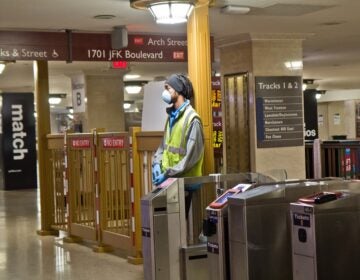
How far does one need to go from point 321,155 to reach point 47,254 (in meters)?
3.88

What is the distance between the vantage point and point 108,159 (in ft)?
27.1

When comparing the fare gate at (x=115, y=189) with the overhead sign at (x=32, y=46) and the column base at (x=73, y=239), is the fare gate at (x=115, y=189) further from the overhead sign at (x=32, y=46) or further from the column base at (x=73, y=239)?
the overhead sign at (x=32, y=46)

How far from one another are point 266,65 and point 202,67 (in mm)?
4051

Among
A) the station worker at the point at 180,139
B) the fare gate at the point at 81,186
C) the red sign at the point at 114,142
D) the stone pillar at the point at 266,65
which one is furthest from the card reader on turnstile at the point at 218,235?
the stone pillar at the point at 266,65

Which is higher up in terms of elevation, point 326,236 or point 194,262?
point 326,236

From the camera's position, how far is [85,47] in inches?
331

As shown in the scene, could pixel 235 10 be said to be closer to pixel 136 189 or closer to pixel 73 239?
pixel 136 189

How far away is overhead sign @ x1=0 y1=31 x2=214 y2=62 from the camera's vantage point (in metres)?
8.03

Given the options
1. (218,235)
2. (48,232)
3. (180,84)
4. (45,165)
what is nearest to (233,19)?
(180,84)

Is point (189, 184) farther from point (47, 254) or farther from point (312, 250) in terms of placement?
point (47, 254)

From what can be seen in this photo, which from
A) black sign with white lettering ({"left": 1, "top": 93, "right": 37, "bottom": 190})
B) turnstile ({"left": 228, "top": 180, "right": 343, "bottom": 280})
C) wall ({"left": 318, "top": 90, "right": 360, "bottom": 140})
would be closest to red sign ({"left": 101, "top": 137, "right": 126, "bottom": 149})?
turnstile ({"left": 228, "top": 180, "right": 343, "bottom": 280})

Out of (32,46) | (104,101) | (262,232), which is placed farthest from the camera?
(104,101)

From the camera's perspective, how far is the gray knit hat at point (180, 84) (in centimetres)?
587

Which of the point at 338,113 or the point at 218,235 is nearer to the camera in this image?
the point at 218,235
